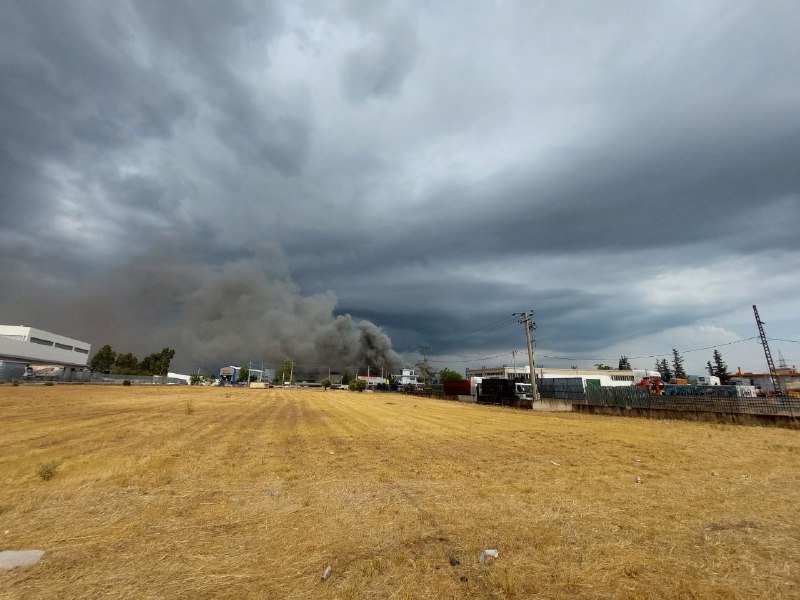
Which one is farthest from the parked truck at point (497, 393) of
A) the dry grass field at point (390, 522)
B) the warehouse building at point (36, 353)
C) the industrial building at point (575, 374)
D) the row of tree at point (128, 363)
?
the row of tree at point (128, 363)

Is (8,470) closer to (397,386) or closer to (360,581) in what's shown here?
(360,581)

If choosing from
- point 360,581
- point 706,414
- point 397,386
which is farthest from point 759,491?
point 397,386

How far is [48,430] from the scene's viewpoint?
55.3 feet

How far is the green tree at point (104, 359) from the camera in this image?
169 m

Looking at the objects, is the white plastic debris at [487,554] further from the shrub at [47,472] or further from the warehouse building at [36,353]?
the warehouse building at [36,353]

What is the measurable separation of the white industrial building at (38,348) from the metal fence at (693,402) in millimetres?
133583

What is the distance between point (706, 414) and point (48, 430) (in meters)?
41.2

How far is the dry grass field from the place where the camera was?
475 cm

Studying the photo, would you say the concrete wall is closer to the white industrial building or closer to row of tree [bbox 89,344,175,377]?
the white industrial building

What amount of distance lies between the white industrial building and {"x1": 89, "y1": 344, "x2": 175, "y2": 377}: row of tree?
66.5ft

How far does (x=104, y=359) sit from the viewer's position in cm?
17200

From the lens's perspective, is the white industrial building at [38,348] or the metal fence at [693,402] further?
the white industrial building at [38,348]

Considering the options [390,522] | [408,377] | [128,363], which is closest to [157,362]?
[128,363]

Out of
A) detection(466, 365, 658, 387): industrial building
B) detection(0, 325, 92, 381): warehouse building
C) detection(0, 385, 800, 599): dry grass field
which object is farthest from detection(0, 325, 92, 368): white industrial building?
detection(466, 365, 658, 387): industrial building
